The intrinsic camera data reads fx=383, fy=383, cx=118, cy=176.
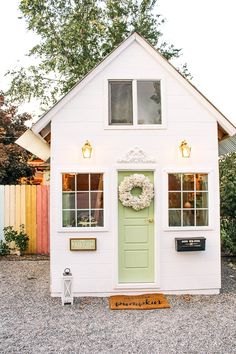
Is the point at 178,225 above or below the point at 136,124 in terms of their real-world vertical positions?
below

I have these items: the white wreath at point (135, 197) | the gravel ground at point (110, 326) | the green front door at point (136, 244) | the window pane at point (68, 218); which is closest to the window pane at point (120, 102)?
the green front door at point (136, 244)

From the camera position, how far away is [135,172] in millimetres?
7328

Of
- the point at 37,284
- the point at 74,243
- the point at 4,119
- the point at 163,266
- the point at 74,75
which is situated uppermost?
the point at 74,75

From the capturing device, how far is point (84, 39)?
1548 centimetres

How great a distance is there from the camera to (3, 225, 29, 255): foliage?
35.4ft

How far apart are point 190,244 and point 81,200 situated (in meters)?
2.21

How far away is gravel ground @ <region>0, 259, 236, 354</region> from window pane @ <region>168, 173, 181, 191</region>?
6.71ft

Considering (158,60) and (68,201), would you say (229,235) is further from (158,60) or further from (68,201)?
(158,60)

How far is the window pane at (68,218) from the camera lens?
23.8 ft

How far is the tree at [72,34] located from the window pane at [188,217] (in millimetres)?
9864

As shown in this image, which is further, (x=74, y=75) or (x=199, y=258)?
(x=74, y=75)

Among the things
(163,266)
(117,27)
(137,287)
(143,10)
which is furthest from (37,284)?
(143,10)

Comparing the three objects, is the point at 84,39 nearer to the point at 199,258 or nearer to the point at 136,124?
the point at 136,124

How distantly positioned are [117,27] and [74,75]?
2666 millimetres
